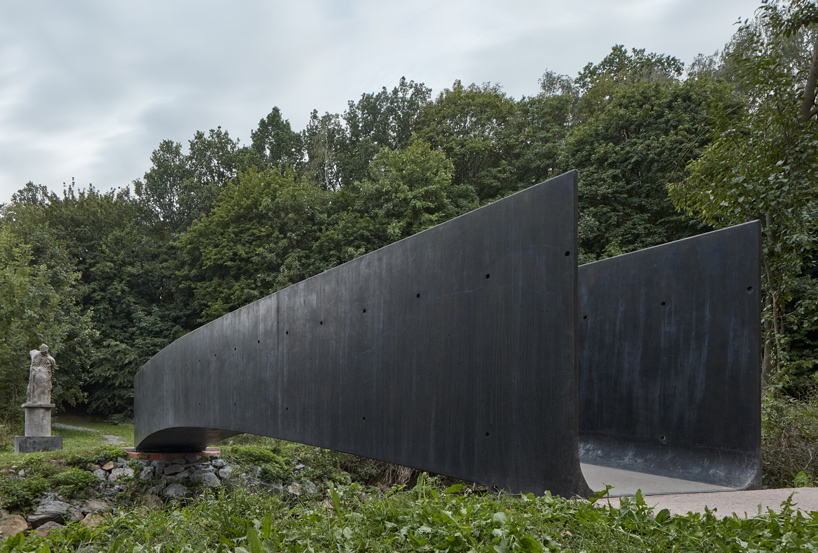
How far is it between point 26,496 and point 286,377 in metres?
5.71

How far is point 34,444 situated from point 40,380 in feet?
5.44

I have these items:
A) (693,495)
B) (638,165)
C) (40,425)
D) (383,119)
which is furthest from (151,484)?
(383,119)

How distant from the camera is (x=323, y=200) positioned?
21.9 meters

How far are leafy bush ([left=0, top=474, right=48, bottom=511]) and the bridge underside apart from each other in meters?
4.16

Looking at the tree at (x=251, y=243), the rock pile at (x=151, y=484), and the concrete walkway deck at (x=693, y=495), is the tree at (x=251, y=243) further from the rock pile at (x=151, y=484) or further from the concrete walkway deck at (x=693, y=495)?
the concrete walkway deck at (x=693, y=495)

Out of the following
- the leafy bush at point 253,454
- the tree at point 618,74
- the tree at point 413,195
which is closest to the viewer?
the leafy bush at point 253,454

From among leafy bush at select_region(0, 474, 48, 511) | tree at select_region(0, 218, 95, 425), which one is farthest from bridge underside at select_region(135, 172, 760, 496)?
tree at select_region(0, 218, 95, 425)

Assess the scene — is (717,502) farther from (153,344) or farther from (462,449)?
(153,344)

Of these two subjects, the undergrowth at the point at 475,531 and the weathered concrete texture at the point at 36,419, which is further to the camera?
the weathered concrete texture at the point at 36,419

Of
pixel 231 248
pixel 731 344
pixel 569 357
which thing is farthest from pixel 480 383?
pixel 231 248

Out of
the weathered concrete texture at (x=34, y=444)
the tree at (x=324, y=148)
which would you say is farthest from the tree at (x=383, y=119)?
the weathered concrete texture at (x=34, y=444)

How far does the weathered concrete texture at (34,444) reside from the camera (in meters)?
11.4

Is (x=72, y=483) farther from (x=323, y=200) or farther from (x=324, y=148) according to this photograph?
(x=324, y=148)

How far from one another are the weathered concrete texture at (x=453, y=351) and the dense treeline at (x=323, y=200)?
6.78 metres
